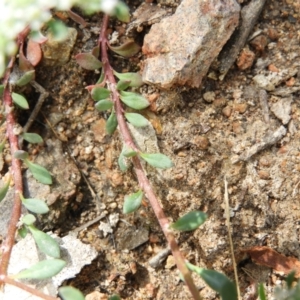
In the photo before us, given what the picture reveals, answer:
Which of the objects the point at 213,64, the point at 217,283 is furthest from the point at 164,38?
the point at 217,283

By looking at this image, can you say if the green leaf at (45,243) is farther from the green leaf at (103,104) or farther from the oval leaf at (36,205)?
the green leaf at (103,104)

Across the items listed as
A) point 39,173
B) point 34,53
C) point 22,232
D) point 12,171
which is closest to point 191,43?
point 34,53

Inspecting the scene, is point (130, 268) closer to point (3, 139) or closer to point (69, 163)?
point (69, 163)

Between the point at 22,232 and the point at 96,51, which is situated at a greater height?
the point at 96,51

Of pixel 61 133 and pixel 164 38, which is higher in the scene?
pixel 164 38

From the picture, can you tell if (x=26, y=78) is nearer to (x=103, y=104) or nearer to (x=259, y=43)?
(x=103, y=104)

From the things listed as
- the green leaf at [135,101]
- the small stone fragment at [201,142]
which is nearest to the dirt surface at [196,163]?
the small stone fragment at [201,142]
